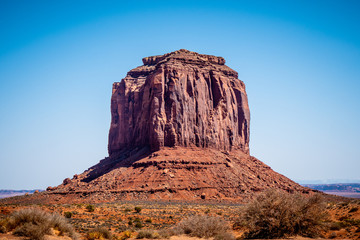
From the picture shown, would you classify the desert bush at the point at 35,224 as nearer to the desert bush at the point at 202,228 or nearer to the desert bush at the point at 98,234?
the desert bush at the point at 98,234

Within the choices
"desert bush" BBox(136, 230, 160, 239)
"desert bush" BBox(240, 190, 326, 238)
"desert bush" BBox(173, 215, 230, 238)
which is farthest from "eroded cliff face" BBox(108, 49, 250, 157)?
"desert bush" BBox(240, 190, 326, 238)

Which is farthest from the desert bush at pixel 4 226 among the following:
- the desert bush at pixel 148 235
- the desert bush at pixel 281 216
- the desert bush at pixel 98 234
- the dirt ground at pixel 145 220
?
the desert bush at pixel 281 216

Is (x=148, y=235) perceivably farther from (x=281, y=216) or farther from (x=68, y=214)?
(x=68, y=214)

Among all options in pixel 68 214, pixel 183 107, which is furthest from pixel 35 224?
pixel 183 107

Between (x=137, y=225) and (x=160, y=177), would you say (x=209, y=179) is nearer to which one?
(x=160, y=177)

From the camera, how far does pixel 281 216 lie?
84.6 feet

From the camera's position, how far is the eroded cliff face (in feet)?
272

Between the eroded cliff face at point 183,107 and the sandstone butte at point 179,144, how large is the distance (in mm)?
229

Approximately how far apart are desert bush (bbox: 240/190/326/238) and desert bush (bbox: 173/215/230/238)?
2150mm

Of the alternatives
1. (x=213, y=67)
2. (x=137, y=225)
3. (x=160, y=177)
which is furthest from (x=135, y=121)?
(x=137, y=225)

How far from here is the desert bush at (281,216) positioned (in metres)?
25.7

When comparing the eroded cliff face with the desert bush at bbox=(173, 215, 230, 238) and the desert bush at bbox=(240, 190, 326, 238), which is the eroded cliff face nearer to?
the desert bush at bbox=(173, 215, 230, 238)

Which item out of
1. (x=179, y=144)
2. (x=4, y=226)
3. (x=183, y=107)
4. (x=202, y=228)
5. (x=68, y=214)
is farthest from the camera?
(x=183, y=107)

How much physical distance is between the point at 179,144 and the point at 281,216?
185 ft
